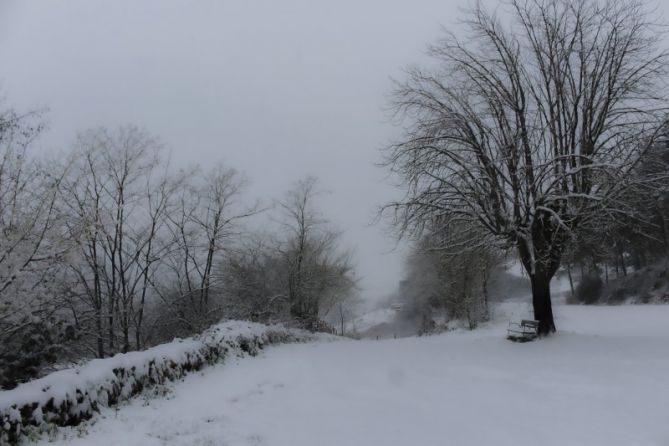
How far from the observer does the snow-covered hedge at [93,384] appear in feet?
18.0

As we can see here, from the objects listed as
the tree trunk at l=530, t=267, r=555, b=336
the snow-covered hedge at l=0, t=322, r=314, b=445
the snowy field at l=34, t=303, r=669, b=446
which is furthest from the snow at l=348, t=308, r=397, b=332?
the snow-covered hedge at l=0, t=322, r=314, b=445

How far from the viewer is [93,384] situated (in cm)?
673

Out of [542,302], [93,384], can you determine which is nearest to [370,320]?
[542,302]

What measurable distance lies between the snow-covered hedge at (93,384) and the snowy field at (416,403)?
0.28 metres

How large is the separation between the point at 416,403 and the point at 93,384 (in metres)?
4.73

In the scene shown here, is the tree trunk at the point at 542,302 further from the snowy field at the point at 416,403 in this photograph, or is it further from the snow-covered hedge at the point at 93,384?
the snow-covered hedge at the point at 93,384

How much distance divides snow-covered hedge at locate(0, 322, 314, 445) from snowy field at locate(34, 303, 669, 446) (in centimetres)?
28

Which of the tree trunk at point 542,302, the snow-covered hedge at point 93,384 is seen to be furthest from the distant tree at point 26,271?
the tree trunk at point 542,302

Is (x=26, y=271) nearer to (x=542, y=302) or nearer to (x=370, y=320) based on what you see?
(x=542, y=302)

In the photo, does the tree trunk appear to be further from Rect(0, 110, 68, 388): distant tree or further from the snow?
the snow

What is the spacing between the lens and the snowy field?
591 centimetres

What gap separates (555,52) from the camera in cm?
1533

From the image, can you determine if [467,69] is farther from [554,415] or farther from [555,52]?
[554,415]

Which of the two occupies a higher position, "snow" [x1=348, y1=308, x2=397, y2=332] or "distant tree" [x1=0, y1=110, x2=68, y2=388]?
"distant tree" [x1=0, y1=110, x2=68, y2=388]
